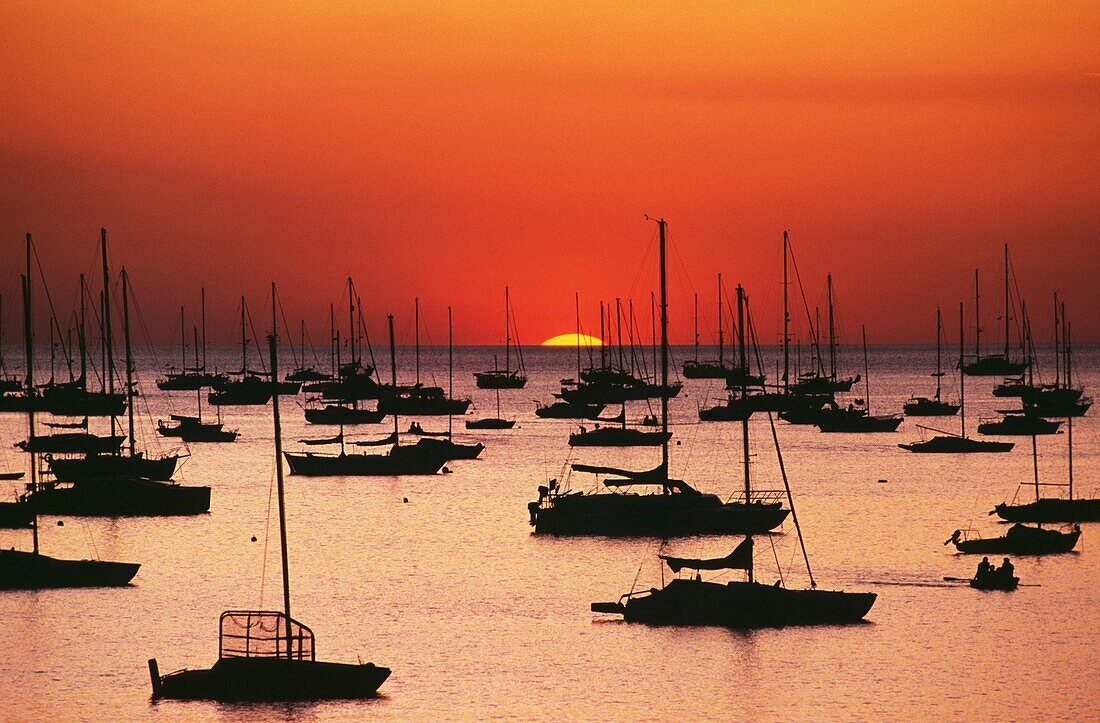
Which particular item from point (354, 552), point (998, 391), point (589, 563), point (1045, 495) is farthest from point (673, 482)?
point (998, 391)

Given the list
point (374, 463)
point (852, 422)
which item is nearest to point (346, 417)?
point (852, 422)

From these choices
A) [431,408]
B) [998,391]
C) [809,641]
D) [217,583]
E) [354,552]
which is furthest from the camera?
[998,391]

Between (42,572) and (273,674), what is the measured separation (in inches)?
823

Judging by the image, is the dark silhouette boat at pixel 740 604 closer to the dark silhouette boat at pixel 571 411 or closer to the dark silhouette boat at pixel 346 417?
the dark silhouette boat at pixel 346 417

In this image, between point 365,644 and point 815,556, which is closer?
point 365,644

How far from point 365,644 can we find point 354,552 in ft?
73.2

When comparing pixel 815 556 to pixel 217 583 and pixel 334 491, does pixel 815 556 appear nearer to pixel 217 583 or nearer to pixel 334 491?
pixel 217 583

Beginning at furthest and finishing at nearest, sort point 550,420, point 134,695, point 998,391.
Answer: point 998,391, point 550,420, point 134,695

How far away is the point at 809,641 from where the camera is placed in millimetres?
53688

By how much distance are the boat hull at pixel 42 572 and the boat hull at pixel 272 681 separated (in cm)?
1726

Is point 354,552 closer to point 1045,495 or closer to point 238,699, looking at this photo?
point 238,699

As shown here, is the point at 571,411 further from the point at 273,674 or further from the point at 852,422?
the point at 273,674

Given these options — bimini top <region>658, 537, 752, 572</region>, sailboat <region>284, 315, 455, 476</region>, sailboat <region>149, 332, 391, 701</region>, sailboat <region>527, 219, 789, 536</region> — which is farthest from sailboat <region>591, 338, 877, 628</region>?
sailboat <region>284, 315, 455, 476</region>

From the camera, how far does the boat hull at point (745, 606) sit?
55000 millimetres
